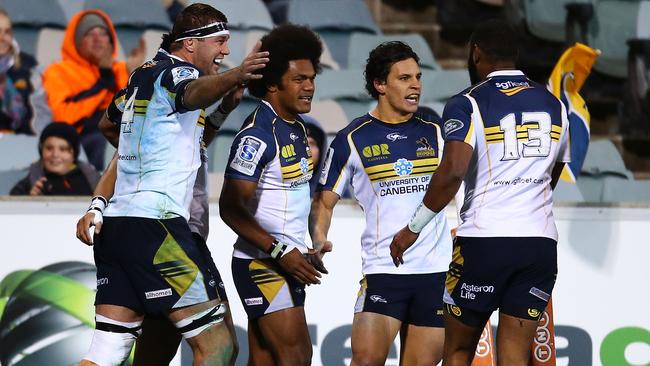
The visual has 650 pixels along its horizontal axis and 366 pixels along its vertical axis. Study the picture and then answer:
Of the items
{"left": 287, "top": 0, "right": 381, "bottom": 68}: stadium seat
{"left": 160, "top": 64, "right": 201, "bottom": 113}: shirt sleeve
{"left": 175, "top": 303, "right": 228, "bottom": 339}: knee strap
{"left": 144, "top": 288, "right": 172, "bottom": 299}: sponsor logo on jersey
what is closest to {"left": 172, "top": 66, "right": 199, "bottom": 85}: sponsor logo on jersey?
{"left": 160, "top": 64, "right": 201, "bottom": 113}: shirt sleeve

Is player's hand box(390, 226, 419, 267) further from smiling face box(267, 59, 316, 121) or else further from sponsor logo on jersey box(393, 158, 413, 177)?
smiling face box(267, 59, 316, 121)

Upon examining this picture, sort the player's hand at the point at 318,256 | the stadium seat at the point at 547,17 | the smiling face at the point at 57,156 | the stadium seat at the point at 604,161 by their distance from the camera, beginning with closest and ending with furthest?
1. the player's hand at the point at 318,256
2. the smiling face at the point at 57,156
3. the stadium seat at the point at 604,161
4. the stadium seat at the point at 547,17

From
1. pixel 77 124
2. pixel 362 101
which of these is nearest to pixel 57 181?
pixel 77 124

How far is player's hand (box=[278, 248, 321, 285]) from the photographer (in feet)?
19.7

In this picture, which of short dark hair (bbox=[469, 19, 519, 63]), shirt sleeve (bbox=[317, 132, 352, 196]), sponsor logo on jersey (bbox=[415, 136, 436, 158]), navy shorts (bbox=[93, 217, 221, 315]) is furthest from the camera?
shirt sleeve (bbox=[317, 132, 352, 196])

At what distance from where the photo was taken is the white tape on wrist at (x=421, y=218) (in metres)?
5.84

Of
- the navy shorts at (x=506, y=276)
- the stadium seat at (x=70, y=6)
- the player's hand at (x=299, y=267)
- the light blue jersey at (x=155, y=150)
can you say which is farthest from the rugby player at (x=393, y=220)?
the stadium seat at (x=70, y=6)

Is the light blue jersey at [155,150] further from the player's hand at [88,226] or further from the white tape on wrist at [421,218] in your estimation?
the white tape on wrist at [421,218]

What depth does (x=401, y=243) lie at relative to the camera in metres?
5.93

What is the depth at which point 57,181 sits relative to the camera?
332 inches

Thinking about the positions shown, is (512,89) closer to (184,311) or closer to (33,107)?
(184,311)

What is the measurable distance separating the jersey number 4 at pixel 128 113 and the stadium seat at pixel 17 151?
11.3 ft

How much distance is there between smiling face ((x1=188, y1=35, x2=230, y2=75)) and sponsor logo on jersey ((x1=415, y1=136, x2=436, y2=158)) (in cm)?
116

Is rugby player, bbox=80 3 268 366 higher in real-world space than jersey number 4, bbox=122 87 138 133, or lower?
lower
